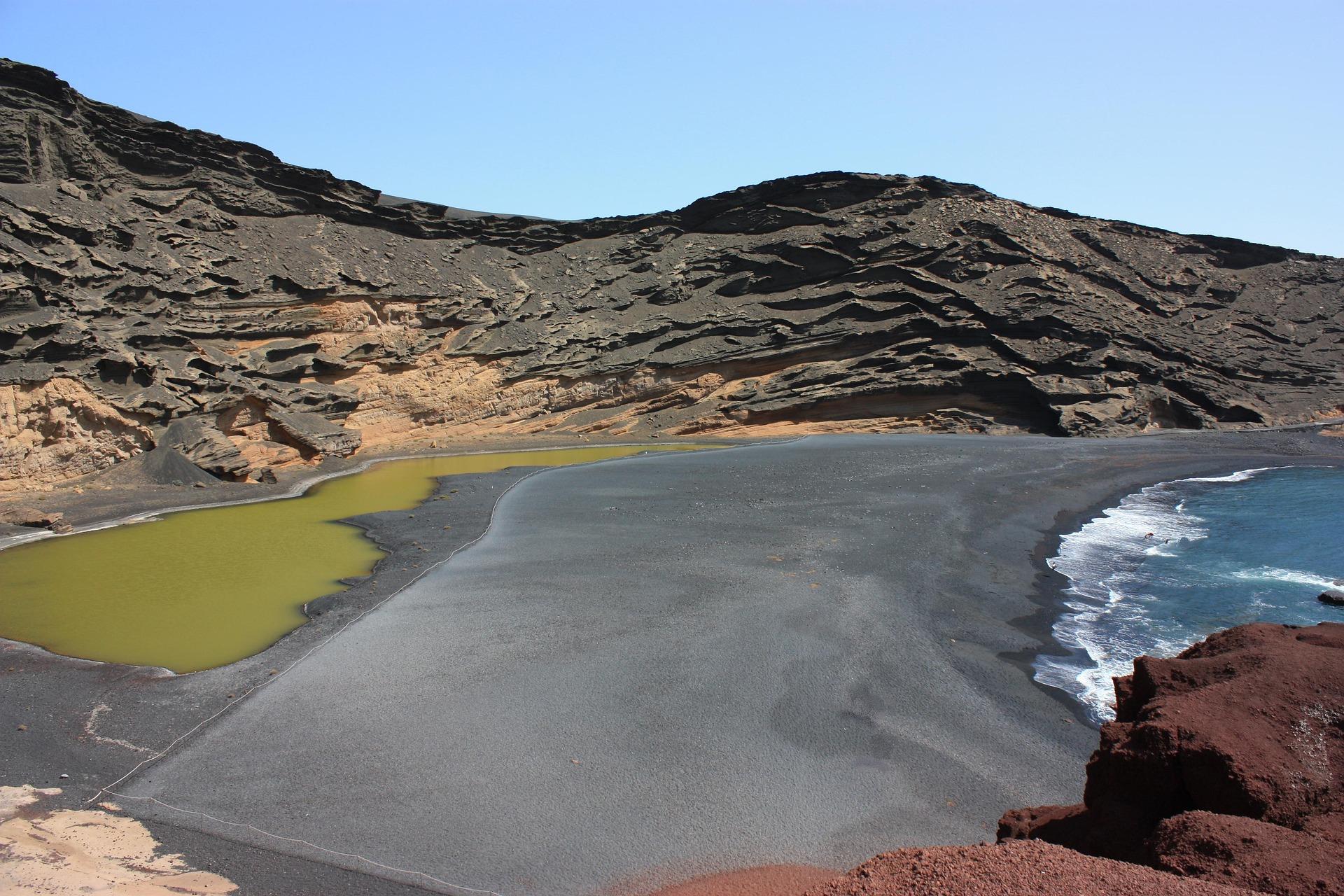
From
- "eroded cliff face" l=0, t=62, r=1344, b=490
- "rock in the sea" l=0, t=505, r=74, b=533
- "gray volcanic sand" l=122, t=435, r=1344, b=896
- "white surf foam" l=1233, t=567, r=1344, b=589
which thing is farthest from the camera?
"eroded cliff face" l=0, t=62, r=1344, b=490

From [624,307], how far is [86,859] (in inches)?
1324

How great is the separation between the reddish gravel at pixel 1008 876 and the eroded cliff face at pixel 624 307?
22.8 meters

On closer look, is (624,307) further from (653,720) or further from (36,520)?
(653,720)

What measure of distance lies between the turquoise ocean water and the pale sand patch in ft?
24.4

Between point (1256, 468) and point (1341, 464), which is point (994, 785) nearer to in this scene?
point (1256, 468)

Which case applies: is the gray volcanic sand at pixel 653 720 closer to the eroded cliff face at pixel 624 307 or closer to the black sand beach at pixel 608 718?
the black sand beach at pixel 608 718

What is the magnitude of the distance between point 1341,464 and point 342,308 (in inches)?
1337

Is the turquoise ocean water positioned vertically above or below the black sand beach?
above

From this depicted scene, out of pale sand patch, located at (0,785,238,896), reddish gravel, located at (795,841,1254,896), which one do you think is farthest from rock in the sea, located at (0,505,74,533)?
reddish gravel, located at (795,841,1254,896)

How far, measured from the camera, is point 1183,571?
13.0m

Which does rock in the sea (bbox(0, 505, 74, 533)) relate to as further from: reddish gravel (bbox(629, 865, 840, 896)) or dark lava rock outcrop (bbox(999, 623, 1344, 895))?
dark lava rock outcrop (bbox(999, 623, 1344, 895))

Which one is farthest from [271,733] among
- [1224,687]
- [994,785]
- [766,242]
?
[766,242]

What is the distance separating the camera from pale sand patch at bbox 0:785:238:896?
4914 millimetres

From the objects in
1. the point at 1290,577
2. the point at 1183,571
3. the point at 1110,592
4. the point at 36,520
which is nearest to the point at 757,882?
the point at 1110,592
